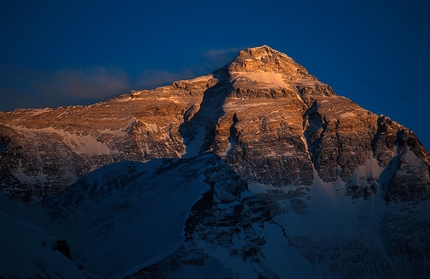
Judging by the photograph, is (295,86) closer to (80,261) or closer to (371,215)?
(371,215)

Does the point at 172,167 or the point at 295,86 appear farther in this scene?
the point at 295,86

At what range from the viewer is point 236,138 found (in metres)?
169

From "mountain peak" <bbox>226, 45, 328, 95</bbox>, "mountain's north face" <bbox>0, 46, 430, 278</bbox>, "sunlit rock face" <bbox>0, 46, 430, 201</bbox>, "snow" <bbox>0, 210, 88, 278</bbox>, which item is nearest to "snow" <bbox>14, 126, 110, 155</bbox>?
"sunlit rock face" <bbox>0, 46, 430, 201</bbox>

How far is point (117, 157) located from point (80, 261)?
61.6 meters

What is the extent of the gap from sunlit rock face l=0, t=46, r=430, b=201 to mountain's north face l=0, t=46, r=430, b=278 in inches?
12.3

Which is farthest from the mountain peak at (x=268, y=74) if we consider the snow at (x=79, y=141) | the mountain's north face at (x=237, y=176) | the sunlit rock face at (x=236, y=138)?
the snow at (x=79, y=141)

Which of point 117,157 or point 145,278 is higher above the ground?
point 117,157

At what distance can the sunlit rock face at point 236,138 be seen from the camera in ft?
516

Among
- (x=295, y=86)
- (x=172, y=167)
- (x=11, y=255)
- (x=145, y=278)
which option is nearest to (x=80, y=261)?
(x=145, y=278)

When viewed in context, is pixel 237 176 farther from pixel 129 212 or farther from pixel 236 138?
pixel 236 138

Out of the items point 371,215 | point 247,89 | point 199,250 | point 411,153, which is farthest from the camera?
point 247,89

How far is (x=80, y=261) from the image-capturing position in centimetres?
10425

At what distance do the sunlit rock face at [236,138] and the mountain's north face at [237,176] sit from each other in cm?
31

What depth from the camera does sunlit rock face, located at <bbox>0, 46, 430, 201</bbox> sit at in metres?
157
